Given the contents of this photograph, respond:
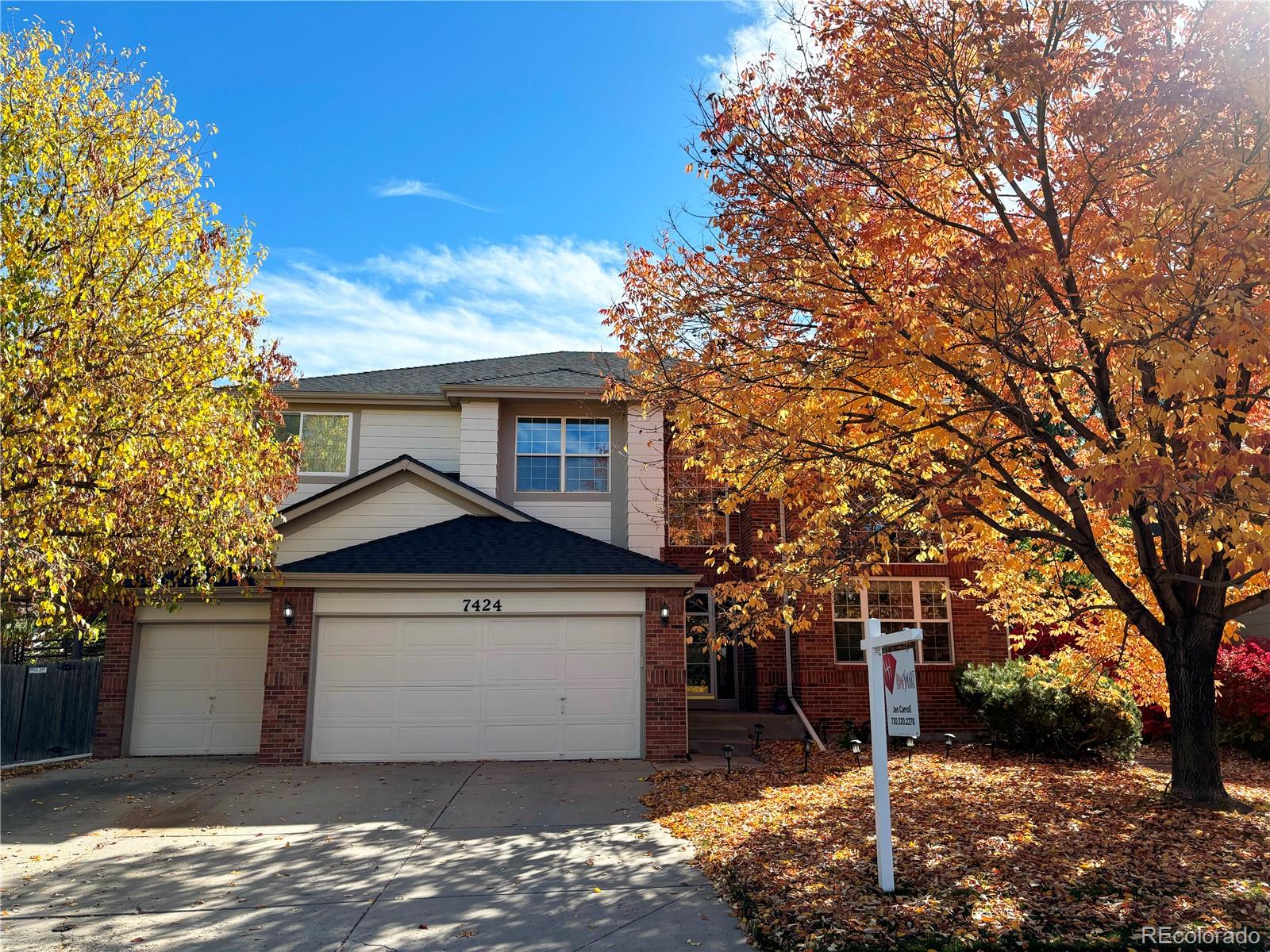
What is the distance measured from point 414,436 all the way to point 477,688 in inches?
237

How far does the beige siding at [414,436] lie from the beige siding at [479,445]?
760mm

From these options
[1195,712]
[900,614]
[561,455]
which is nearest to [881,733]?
[1195,712]

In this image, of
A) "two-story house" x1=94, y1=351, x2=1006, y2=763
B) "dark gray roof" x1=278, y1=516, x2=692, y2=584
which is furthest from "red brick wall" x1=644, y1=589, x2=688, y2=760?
"dark gray roof" x1=278, y1=516, x2=692, y2=584

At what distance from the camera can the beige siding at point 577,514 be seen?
16.8 meters

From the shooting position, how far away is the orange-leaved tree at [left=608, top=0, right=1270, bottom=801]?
6.58m

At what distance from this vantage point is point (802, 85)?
29.5 feet

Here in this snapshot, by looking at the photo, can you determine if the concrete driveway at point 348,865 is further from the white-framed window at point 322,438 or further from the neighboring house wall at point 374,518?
the white-framed window at point 322,438

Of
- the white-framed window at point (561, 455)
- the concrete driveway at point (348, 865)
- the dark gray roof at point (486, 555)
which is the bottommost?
the concrete driveway at point (348, 865)

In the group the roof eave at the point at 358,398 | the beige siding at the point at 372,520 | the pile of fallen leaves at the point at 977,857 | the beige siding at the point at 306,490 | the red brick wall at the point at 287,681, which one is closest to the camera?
the pile of fallen leaves at the point at 977,857

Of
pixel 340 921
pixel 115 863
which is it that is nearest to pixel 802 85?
pixel 340 921

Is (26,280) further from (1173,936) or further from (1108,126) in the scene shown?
(1173,936)

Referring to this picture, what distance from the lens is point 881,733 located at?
6.79 m

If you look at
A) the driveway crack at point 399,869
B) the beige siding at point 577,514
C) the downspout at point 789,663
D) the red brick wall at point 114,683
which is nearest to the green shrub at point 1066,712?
the downspout at point 789,663

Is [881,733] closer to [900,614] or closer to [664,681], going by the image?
[664,681]
